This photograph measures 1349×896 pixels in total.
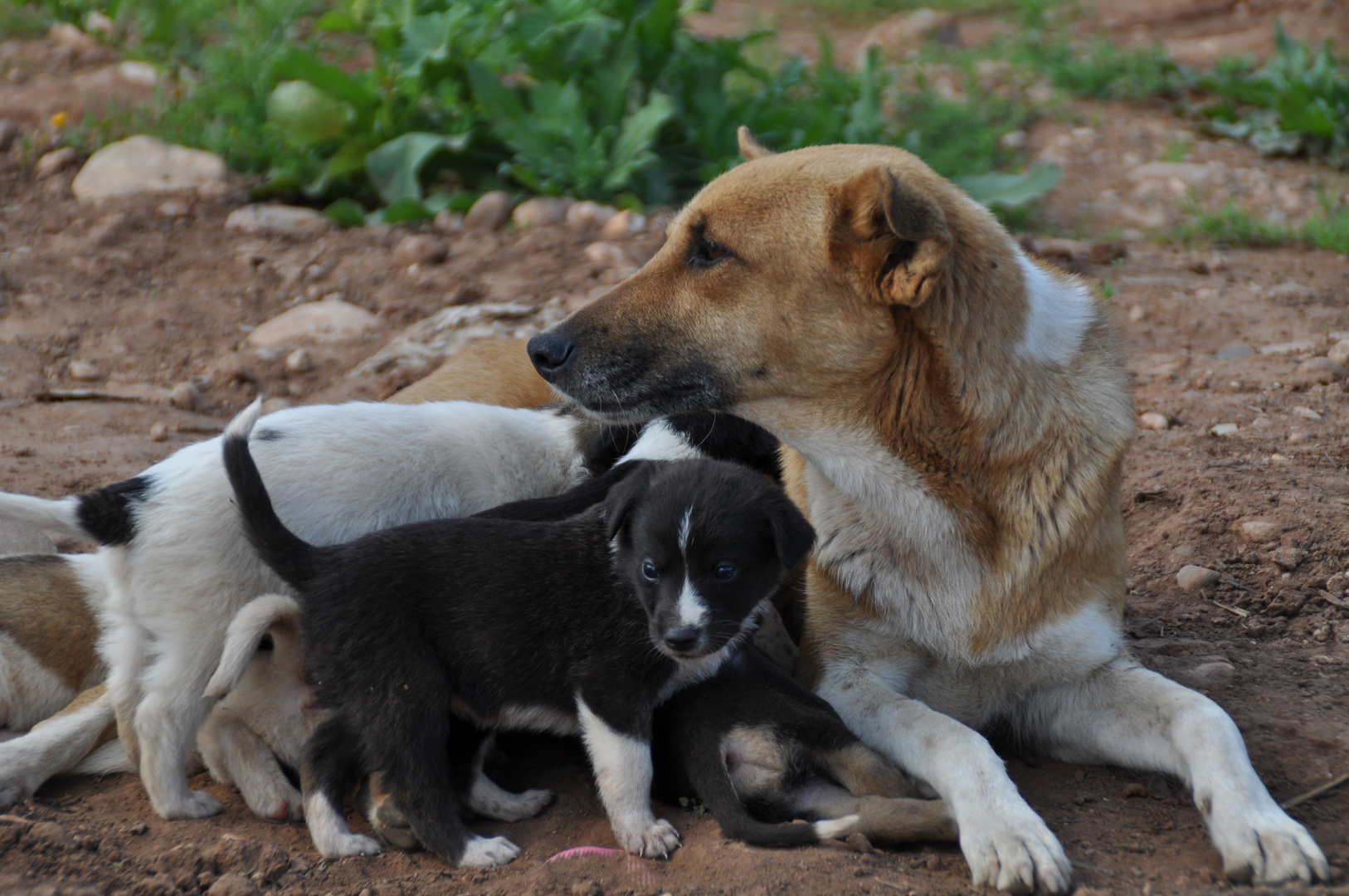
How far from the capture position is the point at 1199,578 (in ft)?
13.7

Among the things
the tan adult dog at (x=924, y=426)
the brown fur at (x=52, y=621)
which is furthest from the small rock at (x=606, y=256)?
the brown fur at (x=52, y=621)

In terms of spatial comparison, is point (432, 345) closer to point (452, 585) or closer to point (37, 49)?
point (452, 585)

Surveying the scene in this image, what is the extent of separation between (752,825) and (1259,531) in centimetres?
241

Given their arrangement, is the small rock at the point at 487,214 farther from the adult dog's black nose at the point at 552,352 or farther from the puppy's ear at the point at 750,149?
the adult dog's black nose at the point at 552,352

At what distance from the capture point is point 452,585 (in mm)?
3109

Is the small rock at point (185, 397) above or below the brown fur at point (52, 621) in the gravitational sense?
below

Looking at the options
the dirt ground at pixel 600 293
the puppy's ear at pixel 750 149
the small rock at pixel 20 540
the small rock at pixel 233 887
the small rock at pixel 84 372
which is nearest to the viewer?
the small rock at pixel 233 887

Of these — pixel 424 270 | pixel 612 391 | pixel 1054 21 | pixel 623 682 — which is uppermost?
pixel 612 391

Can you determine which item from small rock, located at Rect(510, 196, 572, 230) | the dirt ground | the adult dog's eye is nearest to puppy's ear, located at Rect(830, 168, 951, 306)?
the adult dog's eye

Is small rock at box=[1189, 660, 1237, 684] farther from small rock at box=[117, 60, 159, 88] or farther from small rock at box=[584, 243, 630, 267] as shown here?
small rock at box=[117, 60, 159, 88]

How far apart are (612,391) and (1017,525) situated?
1.16 metres

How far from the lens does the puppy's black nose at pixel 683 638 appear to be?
283cm

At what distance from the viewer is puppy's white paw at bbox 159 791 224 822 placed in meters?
3.08

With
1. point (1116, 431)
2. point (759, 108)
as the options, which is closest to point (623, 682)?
point (1116, 431)
